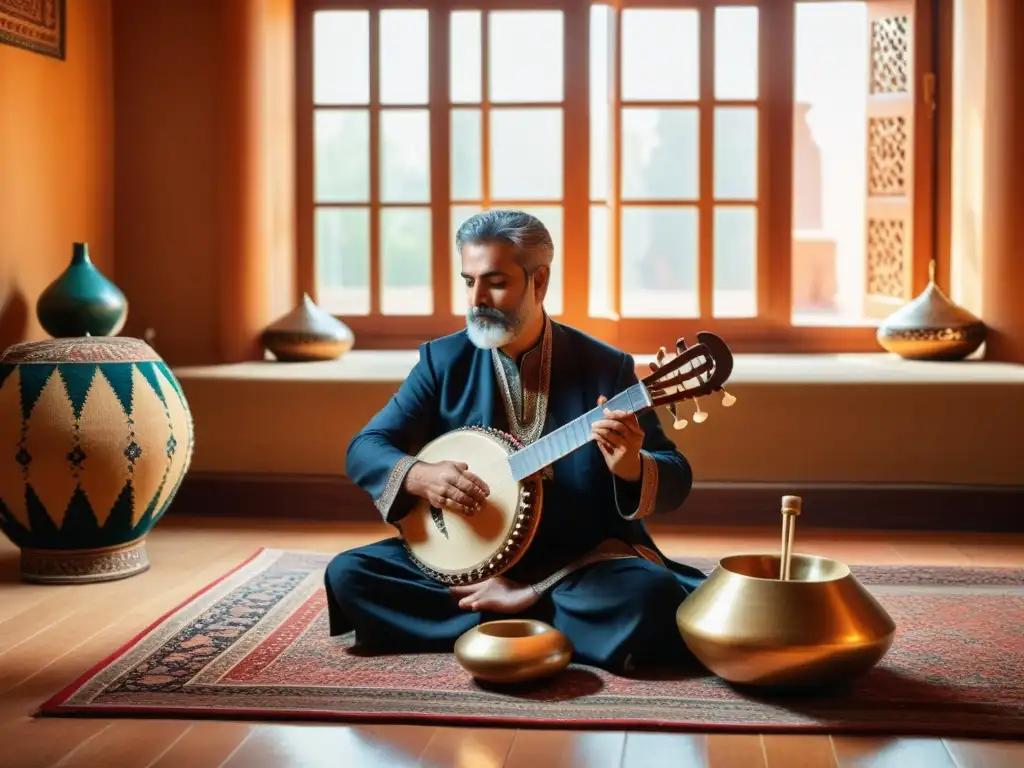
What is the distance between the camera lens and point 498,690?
2.93 metres

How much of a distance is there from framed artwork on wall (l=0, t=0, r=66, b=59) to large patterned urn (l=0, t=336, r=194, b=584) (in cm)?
122

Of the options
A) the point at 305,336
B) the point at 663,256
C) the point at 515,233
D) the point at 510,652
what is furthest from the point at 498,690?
the point at 663,256

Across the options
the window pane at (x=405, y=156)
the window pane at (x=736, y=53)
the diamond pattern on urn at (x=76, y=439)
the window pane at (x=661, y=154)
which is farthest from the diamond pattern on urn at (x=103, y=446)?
the window pane at (x=736, y=53)

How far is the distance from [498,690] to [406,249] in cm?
317

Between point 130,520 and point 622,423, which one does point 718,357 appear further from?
point 130,520

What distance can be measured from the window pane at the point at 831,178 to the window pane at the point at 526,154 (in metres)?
1.05

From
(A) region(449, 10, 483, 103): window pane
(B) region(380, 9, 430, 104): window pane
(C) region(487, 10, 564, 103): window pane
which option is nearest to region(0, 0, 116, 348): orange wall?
(B) region(380, 9, 430, 104): window pane

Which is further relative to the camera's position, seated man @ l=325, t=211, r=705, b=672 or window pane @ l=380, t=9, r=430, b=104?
window pane @ l=380, t=9, r=430, b=104

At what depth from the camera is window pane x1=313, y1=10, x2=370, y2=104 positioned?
580cm

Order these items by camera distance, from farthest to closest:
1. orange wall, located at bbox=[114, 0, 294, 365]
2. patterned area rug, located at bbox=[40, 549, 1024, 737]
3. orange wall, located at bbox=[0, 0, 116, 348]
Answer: orange wall, located at bbox=[114, 0, 294, 365]
orange wall, located at bbox=[0, 0, 116, 348]
patterned area rug, located at bbox=[40, 549, 1024, 737]

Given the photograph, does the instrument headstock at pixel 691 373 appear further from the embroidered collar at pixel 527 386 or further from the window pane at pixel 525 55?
the window pane at pixel 525 55

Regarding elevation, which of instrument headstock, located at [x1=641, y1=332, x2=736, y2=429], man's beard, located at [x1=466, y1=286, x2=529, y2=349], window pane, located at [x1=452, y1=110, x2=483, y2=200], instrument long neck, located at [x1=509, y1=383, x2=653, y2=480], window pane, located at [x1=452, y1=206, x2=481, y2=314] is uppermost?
window pane, located at [x1=452, y1=110, x2=483, y2=200]

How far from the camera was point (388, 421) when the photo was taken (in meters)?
3.39

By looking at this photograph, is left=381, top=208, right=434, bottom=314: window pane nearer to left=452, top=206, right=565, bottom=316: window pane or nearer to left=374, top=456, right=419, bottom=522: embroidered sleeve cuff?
left=452, top=206, right=565, bottom=316: window pane
